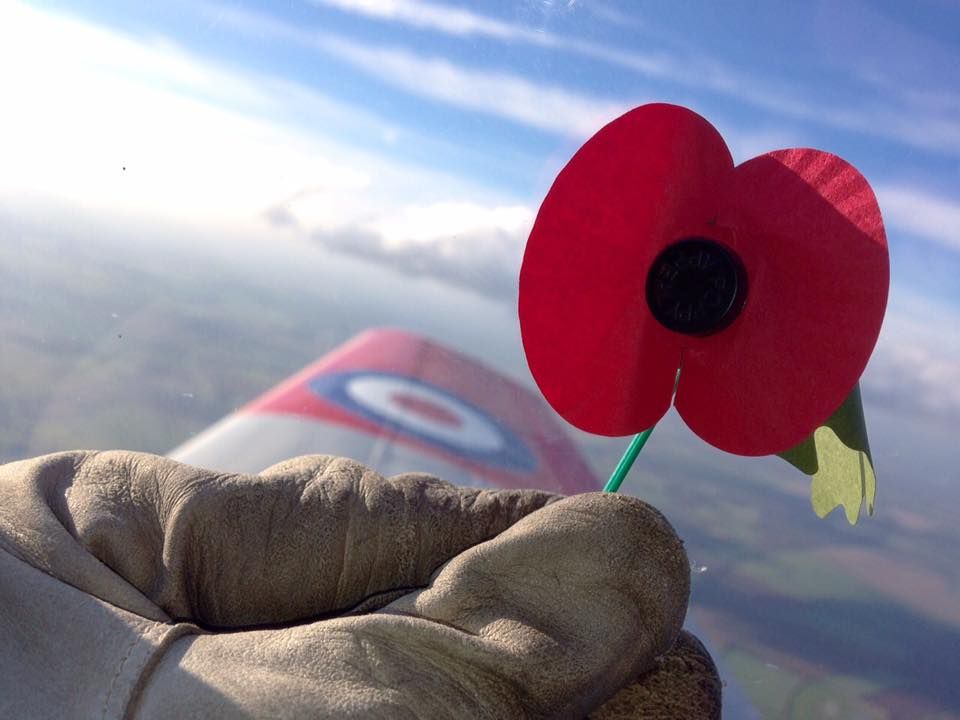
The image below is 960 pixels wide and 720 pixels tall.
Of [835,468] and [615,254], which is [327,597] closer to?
[615,254]

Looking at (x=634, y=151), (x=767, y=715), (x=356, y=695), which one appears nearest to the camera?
(x=356, y=695)

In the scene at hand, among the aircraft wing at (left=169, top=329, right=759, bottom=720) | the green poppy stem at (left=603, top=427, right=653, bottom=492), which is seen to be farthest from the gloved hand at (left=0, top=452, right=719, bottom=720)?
the aircraft wing at (left=169, top=329, right=759, bottom=720)

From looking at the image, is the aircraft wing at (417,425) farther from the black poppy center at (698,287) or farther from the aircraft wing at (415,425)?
the black poppy center at (698,287)

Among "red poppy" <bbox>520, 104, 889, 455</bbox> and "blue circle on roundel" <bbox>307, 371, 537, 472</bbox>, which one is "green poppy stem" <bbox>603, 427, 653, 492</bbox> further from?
"blue circle on roundel" <bbox>307, 371, 537, 472</bbox>

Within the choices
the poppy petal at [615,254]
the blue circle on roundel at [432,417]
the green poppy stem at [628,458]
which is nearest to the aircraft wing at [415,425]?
the blue circle on roundel at [432,417]

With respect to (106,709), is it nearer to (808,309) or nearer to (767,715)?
(808,309)

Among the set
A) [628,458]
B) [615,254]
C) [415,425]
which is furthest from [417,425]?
[615,254]

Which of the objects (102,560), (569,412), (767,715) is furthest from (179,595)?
(767,715)
